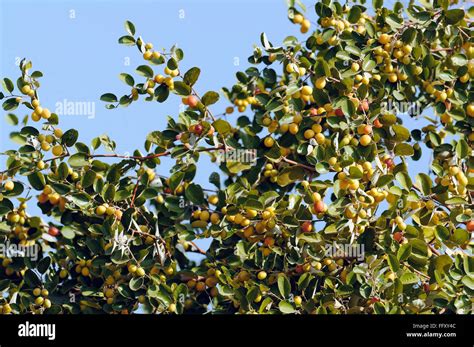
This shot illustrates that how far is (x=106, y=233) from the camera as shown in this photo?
4668mm

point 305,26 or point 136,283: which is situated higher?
point 305,26

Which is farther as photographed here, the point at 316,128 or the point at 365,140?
the point at 316,128

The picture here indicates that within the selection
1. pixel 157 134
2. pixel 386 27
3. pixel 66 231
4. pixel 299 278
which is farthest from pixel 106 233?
pixel 386 27

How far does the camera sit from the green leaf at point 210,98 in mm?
4891

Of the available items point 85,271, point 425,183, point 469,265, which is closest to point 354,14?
point 425,183

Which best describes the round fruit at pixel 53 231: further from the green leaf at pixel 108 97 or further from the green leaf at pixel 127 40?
the green leaf at pixel 127 40

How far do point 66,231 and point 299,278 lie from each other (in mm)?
1321

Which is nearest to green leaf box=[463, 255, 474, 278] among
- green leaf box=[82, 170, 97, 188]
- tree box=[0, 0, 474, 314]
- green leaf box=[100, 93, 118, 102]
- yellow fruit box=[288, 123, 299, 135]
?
tree box=[0, 0, 474, 314]

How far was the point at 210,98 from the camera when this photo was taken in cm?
491

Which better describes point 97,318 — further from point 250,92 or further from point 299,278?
point 250,92

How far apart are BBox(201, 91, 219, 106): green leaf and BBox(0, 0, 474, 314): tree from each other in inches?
1.3

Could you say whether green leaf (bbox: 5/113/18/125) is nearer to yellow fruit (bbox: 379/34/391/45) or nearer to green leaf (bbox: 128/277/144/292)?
green leaf (bbox: 128/277/144/292)

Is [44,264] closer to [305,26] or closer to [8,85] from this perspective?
[8,85]

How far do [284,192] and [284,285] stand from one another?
64 cm
